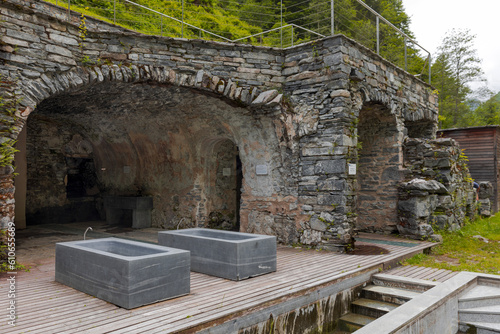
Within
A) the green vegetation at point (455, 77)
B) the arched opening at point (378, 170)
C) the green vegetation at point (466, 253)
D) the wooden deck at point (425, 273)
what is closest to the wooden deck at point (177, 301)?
the wooden deck at point (425, 273)

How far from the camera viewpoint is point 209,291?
4379 millimetres

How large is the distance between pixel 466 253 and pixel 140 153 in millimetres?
8181

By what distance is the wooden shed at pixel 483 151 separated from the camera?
1384 cm

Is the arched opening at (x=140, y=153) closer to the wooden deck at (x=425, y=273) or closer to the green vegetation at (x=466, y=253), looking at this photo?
the wooden deck at (x=425, y=273)

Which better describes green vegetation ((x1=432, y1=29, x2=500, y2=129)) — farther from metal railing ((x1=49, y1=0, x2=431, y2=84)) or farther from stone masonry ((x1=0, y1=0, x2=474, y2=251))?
stone masonry ((x1=0, y1=0, x2=474, y2=251))

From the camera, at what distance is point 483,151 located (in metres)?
14.1

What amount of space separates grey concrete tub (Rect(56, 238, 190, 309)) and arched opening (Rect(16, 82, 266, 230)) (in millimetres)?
3584

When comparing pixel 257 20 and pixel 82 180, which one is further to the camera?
pixel 257 20

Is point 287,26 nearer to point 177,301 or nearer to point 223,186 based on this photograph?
point 223,186

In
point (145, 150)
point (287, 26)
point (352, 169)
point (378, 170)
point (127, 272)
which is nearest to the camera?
point (127, 272)

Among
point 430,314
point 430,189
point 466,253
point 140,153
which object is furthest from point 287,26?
point 430,314

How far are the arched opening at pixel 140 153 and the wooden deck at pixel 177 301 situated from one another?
10.7ft

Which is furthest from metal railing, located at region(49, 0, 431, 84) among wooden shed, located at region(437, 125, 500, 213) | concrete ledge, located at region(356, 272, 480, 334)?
concrete ledge, located at region(356, 272, 480, 334)

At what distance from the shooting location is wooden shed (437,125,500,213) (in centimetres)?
1384
